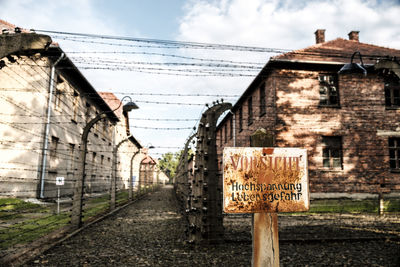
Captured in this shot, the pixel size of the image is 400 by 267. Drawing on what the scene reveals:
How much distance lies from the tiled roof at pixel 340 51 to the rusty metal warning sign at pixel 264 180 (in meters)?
12.1

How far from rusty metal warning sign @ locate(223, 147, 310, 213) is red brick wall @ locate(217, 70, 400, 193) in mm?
11122

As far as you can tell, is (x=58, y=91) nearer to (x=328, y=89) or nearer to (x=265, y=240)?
(x=328, y=89)

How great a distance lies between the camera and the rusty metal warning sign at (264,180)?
6.74 feet

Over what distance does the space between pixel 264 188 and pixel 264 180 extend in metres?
0.06

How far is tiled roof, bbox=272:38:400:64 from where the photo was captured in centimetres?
1379

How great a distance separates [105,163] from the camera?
2350 centimetres

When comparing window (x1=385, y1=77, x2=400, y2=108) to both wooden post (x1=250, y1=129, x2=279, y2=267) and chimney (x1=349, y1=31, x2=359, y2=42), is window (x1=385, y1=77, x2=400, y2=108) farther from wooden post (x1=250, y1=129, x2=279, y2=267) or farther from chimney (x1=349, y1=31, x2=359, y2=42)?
wooden post (x1=250, y1=129, x2=279, y2=267)

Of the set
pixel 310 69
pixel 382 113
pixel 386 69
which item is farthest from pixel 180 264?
pixel 382 113

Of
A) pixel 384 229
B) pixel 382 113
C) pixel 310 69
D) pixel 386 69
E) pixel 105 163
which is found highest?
pixel 310 69

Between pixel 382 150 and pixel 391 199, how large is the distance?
2.28m

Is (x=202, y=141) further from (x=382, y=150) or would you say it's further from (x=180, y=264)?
(x=382, y=150)

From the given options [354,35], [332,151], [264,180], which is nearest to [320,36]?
[354,35]

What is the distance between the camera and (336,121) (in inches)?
533

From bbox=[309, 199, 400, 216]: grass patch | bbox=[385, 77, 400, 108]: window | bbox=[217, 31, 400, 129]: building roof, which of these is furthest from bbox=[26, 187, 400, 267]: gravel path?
bbox=[385, 77, 400, 108]: window
